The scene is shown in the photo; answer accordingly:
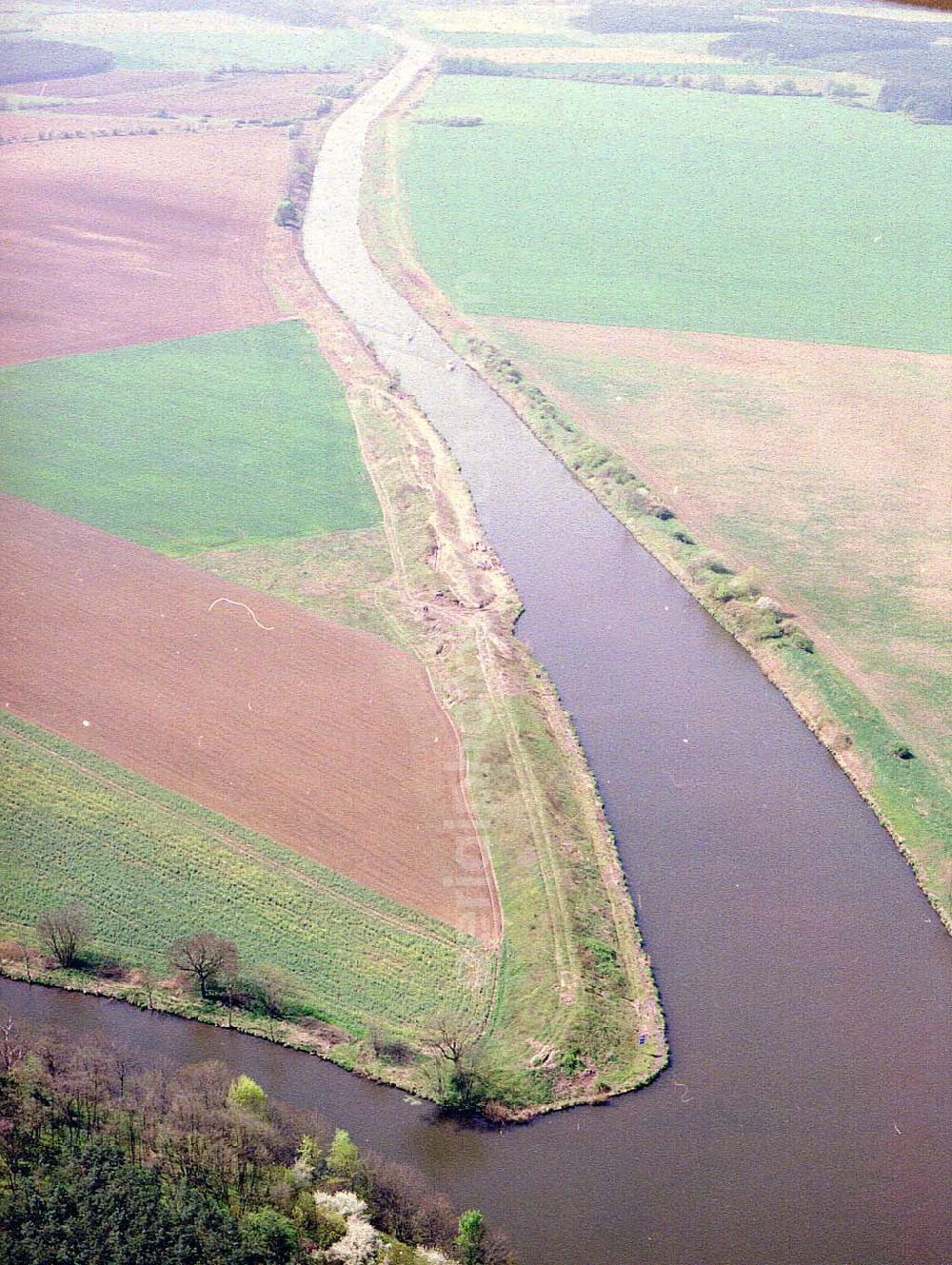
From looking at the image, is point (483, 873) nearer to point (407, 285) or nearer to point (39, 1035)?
point (39, 1035)

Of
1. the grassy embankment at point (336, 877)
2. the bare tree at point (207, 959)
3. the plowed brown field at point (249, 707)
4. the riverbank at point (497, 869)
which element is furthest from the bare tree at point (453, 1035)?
the bare tree at point (207, 959)

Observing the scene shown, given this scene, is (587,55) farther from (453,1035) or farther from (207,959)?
(453,1035)

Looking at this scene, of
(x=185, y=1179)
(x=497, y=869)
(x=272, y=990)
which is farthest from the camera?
(x=497, y=869)

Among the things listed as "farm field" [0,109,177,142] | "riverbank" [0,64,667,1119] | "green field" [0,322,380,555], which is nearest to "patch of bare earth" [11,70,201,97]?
"farm field" [0,109,177,142]

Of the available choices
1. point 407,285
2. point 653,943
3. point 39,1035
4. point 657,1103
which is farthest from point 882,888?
point 407,285

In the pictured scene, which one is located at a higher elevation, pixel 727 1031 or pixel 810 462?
pixel 810 462

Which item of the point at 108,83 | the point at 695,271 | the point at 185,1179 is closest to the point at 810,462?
the point at 695,271

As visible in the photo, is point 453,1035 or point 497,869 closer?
point 453,1035
